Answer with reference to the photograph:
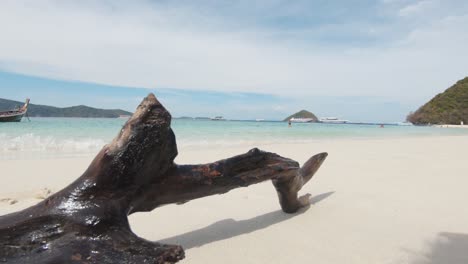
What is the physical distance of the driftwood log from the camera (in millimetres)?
1743

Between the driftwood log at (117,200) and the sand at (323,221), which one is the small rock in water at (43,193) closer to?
the sand at (323,221)

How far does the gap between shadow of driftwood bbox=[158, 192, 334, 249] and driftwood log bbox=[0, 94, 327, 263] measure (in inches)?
20.9

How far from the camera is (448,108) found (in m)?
82.4

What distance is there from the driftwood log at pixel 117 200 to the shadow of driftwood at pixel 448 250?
154cm

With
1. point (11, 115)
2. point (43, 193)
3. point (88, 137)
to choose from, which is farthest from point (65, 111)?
point (43, 193)

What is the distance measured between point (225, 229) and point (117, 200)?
4.62ft

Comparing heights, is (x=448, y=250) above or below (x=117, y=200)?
below

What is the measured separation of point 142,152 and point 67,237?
0.61m

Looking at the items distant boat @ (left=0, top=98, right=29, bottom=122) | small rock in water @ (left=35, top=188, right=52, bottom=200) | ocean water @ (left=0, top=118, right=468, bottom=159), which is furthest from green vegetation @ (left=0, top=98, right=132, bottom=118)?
small rock in water @ (left=35, top=188, right=52, bottom=200)

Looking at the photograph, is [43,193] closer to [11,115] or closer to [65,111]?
[11,115]

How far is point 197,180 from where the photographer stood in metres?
2.55

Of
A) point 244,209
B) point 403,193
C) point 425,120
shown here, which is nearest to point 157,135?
point 244,209

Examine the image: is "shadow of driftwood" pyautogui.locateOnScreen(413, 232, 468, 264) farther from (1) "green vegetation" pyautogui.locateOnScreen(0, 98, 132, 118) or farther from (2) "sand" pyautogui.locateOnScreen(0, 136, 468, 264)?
(1) "green vegetation" pyautogui.locateOnScreen(0, 98, 132, 118)

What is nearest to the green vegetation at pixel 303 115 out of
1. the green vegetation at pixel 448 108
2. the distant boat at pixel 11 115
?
the green vegetation at pixel 448 108
